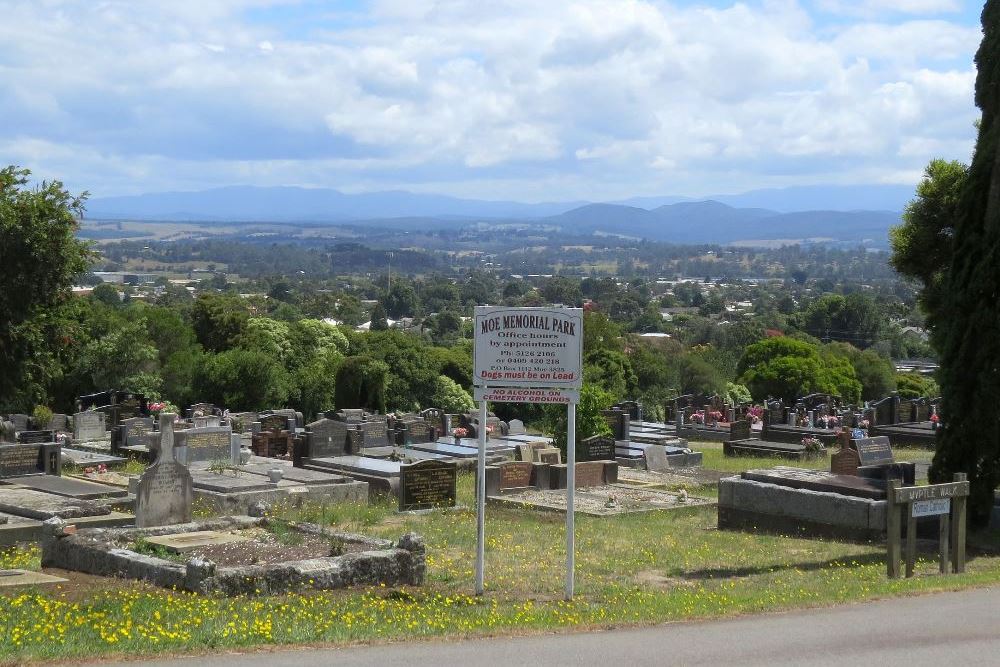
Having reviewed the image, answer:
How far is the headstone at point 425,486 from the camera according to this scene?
19.5 metres

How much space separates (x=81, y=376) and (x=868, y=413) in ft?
88.5

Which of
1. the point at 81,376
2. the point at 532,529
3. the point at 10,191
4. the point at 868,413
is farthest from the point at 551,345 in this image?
the point at 81,376

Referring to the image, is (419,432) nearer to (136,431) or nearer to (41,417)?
(136,431)

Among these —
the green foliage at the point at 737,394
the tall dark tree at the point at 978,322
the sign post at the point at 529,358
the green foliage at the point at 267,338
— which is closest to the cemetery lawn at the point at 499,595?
the sign post at the point at 529,358

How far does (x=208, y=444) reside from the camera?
2516 cm

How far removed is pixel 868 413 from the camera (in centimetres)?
3878

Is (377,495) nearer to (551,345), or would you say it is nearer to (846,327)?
(551,345)

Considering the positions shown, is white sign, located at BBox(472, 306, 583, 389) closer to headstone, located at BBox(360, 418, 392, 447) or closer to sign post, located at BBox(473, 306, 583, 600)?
sign post, located at BBox(473, 306, 583, 600)

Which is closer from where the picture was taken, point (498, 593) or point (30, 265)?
point (498, 593)

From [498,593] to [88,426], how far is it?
2295 centimetres

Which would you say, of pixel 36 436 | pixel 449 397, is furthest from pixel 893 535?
pixel 449 397

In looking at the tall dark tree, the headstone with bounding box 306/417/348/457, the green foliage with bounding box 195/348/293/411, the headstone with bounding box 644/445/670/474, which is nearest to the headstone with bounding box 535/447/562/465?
the headstone with bounding box 644/445/670/474

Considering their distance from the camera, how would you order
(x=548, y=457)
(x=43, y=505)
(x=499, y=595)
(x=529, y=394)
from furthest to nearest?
(x=548, y=457)
(x=43, y=505)
(x=499, y=595)
(x=529, y=394)

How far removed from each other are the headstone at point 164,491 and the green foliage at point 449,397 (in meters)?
33.2
